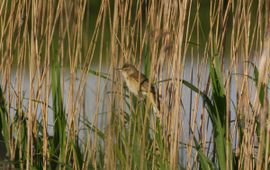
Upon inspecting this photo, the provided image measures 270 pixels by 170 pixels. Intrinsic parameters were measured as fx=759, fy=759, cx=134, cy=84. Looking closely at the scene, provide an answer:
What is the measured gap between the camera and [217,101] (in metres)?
3.55

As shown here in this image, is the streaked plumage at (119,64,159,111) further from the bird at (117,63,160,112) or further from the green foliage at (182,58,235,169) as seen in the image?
the green foliage at (182,58,235,169)

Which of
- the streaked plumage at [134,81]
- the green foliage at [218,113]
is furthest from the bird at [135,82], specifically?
the green foliage at [218,113]

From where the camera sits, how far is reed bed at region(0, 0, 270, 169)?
133 inches

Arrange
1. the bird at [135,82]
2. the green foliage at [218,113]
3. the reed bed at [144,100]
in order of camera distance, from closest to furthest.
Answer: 1. the reed bed at [144,100]
2. the green foliage at [218,113]
3. the bird at [135,82]

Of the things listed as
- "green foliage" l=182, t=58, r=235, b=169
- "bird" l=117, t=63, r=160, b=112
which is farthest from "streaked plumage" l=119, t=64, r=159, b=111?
"green foliage" l=182, t=58, r=235, b=169

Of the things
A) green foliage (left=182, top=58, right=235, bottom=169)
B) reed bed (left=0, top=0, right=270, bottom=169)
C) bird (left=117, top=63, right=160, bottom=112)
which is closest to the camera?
reed bed (left=0, top=0, right=270, bottom=169)

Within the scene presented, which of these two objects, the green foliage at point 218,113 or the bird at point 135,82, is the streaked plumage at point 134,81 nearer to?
the bird at point 135,82

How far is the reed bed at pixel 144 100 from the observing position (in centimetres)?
339

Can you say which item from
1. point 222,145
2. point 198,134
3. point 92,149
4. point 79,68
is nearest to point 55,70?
point 79,68

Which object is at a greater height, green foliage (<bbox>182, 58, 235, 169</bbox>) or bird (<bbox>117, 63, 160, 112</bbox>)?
bird (<bbox>117, 63, 160, 112</bbox>)

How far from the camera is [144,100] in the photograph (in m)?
3.90

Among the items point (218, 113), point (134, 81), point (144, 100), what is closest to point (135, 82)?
point (134, 81)

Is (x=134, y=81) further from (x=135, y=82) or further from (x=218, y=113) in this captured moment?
(x=218, y=113)

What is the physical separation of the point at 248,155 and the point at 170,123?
39 cm
